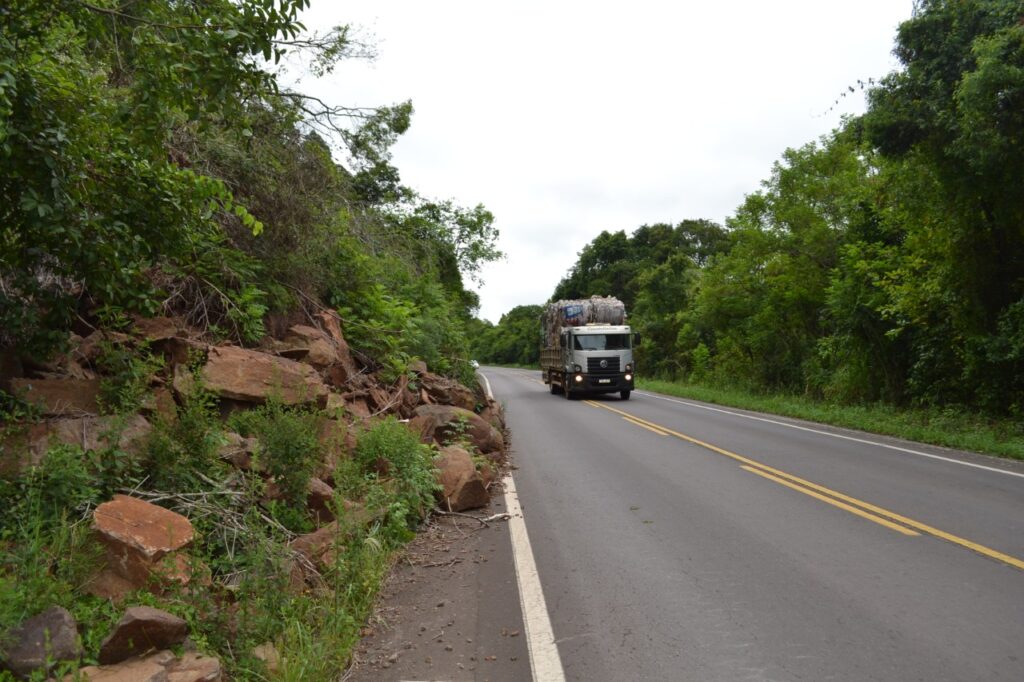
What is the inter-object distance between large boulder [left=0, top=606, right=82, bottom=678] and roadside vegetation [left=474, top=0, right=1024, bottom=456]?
42.5 ft

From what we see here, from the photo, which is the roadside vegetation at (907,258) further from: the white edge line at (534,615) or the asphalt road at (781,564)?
the white edge line at (534,615)

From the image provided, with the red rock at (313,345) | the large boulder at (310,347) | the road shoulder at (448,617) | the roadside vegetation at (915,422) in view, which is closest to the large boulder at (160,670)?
the road shoulder at (448,617)

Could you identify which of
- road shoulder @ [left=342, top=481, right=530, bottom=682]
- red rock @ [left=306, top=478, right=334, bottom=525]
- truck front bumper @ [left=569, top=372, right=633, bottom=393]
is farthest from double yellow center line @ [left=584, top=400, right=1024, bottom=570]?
truck front bumper @ [left=569, top=372, right=633, bottom=393]

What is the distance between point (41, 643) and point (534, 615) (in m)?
2.92

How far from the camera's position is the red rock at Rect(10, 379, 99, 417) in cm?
568

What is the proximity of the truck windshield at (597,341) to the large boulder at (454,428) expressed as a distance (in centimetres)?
1463

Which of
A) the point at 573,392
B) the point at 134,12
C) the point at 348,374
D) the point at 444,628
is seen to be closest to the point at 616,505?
the point at 444,628

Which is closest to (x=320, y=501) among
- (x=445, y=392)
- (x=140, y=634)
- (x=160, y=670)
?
(x=140, y=634)

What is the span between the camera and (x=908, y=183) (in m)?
15.1

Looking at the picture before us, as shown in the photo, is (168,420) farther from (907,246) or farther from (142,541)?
(907,246)

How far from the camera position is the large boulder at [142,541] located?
416 cm

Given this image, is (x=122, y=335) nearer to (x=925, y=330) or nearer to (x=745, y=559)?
(x=745, y=559)

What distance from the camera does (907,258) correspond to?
16.7 metres

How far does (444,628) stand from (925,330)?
1699 centimetres
